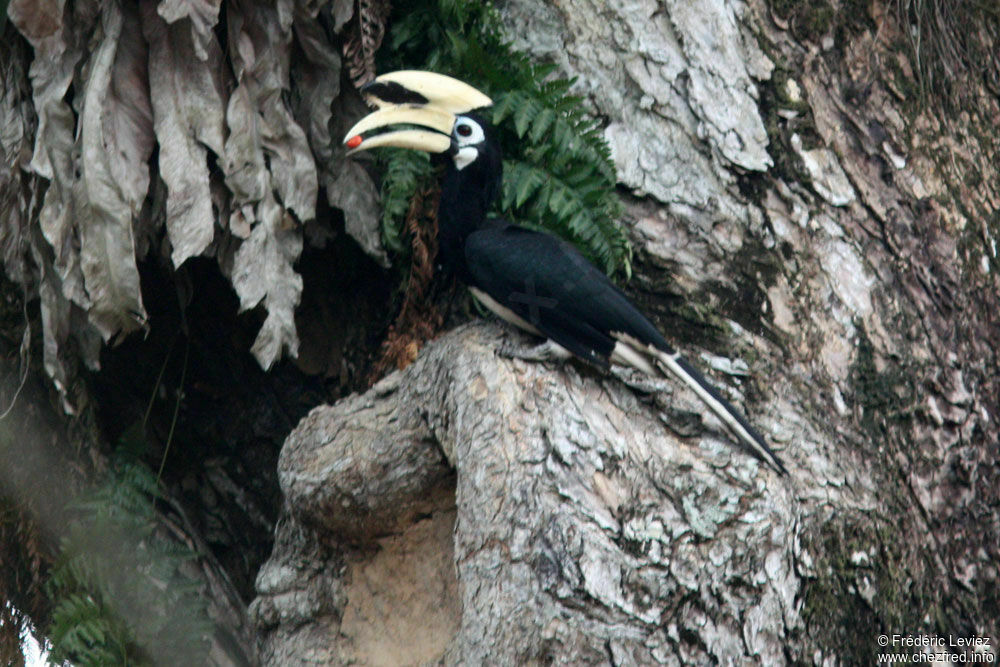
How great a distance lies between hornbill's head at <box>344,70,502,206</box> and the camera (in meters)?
3.31

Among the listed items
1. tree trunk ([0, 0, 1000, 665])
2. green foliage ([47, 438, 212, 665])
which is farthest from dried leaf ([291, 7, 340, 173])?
green foliage ([47, 438, 212, 665])

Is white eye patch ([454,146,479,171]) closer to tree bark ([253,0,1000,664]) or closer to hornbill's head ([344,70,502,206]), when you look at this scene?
hornbill's head ([344,70,502,206])

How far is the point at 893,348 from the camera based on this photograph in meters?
3.26

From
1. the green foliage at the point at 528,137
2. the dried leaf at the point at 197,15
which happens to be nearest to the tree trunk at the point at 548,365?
the dried leaf at the point at 197,15

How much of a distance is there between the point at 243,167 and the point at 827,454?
1842mm

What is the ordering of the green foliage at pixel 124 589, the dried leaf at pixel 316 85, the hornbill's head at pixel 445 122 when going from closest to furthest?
1. the hornbill's head at pixel 445 122
2. the green foliage at pixel 124 589
3. the dried leaf at pixel 316 85

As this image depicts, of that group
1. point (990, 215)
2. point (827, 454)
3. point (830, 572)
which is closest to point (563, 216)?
point (827, 454)

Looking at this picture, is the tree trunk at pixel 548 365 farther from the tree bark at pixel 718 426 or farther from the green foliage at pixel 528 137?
the green foliage at pixel 528 137

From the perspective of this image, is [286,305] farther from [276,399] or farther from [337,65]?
[337,65]

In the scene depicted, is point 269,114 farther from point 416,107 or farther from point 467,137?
point 467,137

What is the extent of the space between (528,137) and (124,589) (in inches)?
72.7

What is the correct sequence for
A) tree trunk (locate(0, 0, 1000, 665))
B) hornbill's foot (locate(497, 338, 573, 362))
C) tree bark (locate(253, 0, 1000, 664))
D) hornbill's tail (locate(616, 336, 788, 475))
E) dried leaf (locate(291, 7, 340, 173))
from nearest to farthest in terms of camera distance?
tree bark (locate(253, 0, 1000, 664))
tree trunk (locate(0, 0, 1000, 665))
hornbill's tail (locate(616, 336, 788, 475))
hornbill's foot (locate(497, 338, 573, 362))
dried leaf (locate(291, 7, 340, 173))

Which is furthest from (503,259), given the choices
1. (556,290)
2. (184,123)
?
(184,123)

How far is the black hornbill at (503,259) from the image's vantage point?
3.00 meters
